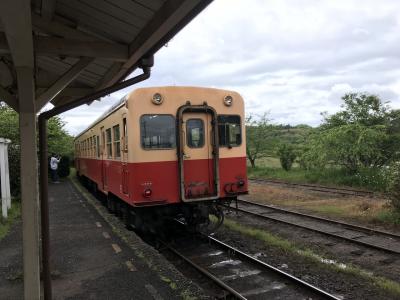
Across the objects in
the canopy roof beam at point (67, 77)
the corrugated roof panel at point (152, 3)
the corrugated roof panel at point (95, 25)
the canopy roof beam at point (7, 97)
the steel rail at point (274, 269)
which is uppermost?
the corrugated roof panel at point (95, 25)

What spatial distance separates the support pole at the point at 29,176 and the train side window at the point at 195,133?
4305mm

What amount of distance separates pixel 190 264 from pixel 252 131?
845 inches

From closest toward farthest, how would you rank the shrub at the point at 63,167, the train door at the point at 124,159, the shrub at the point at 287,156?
the train door at the point at 124,159
the shrub at the point at 287,156
the shrub at the point at 63,167

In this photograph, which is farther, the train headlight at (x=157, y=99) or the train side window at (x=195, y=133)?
the train side window at (x=195, y=133)

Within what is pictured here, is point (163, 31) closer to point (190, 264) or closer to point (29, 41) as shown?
point (29, 41)

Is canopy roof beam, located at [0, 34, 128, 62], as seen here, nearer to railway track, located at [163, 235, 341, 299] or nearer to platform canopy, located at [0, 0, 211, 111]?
platform canopy, located at [0, 0, 211, 111]

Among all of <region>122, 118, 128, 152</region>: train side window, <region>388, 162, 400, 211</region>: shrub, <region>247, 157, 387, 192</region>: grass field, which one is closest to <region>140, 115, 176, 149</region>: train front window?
<region>122, 118, 128, 152</region>: train side window

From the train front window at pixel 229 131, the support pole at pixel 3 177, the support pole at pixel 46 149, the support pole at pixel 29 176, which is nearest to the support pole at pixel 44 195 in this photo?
the support pole at pixel 46 149

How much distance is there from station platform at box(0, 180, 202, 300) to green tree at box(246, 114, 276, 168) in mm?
18679

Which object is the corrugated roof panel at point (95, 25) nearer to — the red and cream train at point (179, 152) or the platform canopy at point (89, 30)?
the platform canopy at point (89, 30)

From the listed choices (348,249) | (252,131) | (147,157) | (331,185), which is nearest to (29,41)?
(147,157)

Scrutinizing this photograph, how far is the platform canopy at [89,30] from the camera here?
3148 mm

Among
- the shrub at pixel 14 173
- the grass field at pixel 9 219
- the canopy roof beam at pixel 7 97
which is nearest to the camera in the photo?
the canopy roof beam at pixel 7 97

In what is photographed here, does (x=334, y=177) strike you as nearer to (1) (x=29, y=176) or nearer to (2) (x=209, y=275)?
(2) (x=209, y=275)
